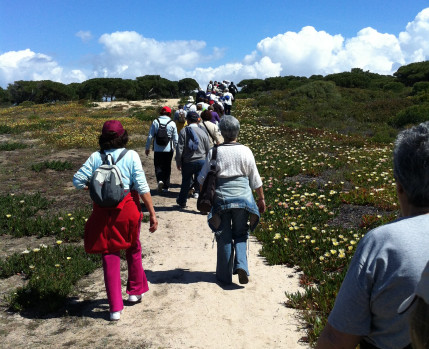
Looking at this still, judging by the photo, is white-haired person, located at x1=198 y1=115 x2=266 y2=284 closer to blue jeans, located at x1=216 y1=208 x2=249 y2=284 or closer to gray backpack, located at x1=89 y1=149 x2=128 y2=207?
blue jeans, located at x1=216 y1=208 x2=249 y2=284

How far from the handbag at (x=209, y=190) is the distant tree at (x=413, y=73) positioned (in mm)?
43861

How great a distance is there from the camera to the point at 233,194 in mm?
5059

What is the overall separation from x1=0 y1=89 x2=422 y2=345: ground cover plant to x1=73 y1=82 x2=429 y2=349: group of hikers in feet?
3.56

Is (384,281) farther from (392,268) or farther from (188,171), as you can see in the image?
(188,171)

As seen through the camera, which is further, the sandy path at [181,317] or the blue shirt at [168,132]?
the blue shirt at [168,132]

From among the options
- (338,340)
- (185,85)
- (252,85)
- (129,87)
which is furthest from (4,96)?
(338,340)

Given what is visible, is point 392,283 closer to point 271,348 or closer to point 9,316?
point 271,348

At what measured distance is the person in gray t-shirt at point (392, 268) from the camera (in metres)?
1.70

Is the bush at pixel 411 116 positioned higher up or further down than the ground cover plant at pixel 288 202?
higher up

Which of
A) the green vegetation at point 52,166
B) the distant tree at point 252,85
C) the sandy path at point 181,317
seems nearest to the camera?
the sandy path at point 181,317

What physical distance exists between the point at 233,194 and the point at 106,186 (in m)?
1.65

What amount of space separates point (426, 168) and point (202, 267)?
4703 mm

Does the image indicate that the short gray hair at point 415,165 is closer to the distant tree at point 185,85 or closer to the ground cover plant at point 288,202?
the ground cover plant at point 288,202

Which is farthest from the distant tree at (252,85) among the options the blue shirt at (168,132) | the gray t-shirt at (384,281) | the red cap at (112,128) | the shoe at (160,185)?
the gray t-shirt at (384,281)
